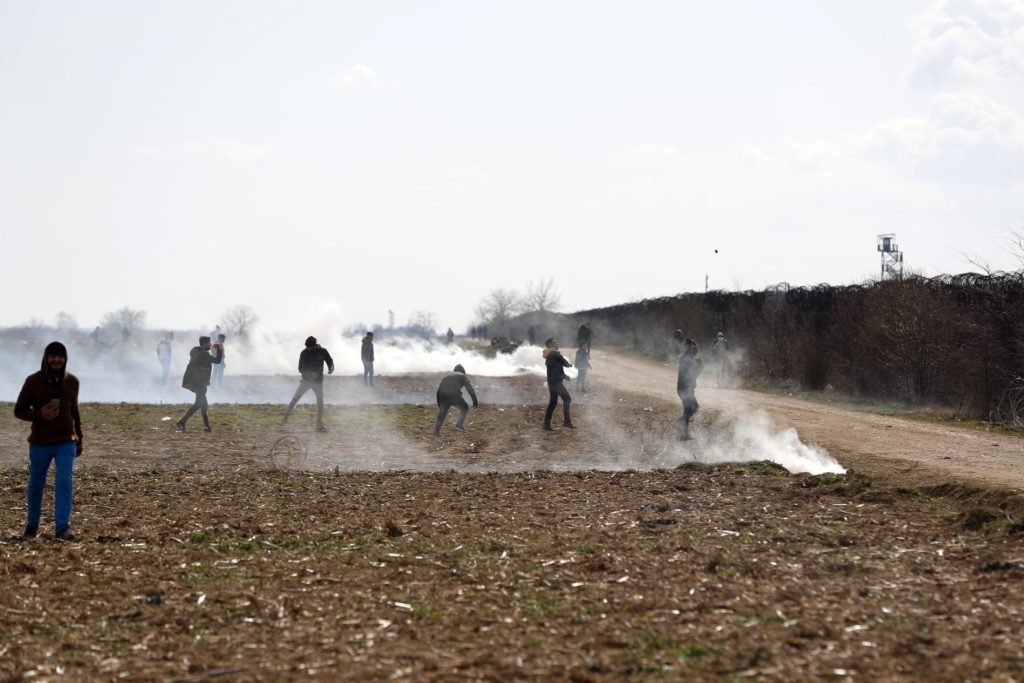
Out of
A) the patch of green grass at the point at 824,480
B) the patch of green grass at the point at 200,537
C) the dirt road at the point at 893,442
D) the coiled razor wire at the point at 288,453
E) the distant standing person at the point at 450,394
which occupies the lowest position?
the patch of green grass at the point at 200,537

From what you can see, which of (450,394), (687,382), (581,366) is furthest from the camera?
(581,366)

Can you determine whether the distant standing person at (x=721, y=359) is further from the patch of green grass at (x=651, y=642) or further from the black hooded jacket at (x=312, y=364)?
the patch of green grass at (x=651, y=642)

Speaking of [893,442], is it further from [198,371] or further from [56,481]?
[56,481]

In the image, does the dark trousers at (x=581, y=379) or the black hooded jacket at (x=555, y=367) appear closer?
the black hooded jacket at (x=555, y=367)

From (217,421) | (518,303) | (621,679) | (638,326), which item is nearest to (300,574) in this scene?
(621,679)

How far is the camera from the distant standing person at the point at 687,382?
63.3 feet

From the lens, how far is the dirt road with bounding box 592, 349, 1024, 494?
1350 centimetres

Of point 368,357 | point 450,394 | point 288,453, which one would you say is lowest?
point 288,453

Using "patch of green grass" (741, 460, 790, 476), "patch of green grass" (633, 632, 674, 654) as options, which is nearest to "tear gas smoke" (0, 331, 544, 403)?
"patch of green grass" (741, 460, 790, 476)

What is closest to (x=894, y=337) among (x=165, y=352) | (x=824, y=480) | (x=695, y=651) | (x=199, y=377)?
(x=824, y=480)

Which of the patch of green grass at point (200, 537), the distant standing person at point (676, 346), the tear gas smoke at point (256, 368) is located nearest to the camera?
the patch of green grass at point (200, 537)

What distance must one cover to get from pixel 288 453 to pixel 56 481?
7.47 metres

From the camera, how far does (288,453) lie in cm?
1777

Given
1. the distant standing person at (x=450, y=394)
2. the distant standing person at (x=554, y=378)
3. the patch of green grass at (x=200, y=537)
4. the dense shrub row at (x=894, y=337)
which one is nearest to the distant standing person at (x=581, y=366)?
the dense shrub row at (x=894, y=337)
